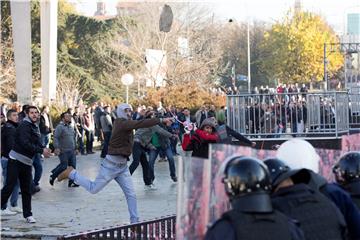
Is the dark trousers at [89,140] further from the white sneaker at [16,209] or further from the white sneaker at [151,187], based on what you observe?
the white sneaker at [16,209]

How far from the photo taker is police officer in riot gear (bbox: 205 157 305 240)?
3.74 m

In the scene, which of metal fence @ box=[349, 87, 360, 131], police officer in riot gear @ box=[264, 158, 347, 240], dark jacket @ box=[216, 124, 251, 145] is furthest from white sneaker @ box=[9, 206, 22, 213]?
metal fence @ box=[349, 87, 360, 131]

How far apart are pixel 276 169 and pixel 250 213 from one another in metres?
0.59

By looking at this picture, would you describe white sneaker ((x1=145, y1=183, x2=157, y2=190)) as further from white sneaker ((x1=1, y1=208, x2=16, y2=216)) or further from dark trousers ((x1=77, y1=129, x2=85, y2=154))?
dark trousers ((x1=77, y1=129, x2=85, y2=154))

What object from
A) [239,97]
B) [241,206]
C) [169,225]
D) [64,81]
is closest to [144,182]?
[239,97]

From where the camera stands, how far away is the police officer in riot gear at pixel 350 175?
499 cm

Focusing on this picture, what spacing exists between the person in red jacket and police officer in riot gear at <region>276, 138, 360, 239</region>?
267 inches

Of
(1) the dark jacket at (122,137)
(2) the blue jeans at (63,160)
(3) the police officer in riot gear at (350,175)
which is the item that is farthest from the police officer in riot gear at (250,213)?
(2) the blue jeans at (63,160)

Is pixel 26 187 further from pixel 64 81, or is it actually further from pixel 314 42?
pixel 314 42

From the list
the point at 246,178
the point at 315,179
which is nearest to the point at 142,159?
the point at 315,179

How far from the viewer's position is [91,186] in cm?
1095

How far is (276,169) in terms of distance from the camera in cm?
432

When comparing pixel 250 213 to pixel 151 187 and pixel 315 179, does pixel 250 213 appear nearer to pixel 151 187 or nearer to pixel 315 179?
pixel 315 179

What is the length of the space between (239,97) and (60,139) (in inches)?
144
